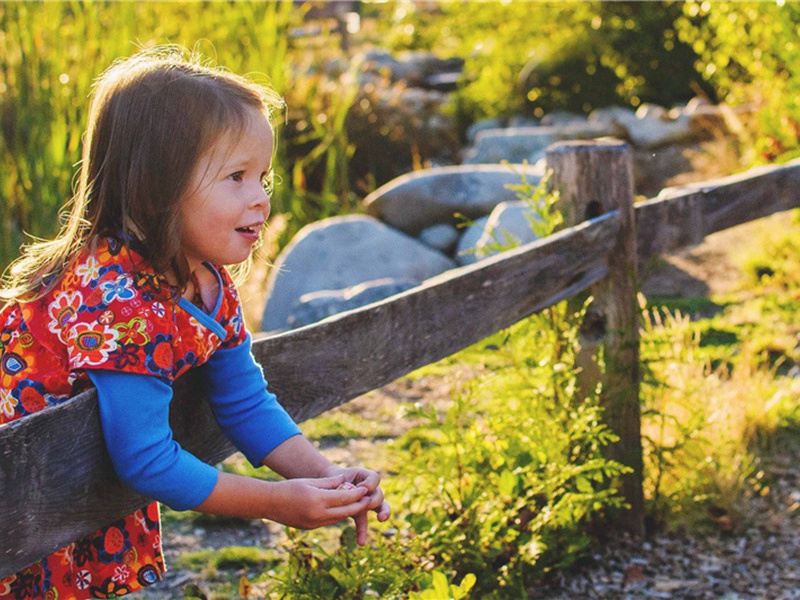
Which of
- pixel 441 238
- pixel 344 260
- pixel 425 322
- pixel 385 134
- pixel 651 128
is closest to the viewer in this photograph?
pixel 425 322

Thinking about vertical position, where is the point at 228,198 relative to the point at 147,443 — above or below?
above

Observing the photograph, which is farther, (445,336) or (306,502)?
(445,336)

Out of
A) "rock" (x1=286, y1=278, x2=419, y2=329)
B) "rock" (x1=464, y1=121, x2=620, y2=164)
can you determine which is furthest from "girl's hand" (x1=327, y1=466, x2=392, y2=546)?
"rock" (x1=464, y1=121, x2=620, y2=164)

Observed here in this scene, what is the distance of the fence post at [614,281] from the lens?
3240 mm

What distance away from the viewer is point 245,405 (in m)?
1.97

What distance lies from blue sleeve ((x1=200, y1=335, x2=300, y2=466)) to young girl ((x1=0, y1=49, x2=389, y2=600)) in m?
0.09

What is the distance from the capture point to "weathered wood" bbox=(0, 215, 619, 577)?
1.52m

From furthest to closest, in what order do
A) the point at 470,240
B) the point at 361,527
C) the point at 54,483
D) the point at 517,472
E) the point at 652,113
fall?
the point at 652,113
the point at 470,240
the point at 517,472
the point at 361,527
the point at 54,483

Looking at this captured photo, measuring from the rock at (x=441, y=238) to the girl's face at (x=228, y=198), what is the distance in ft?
19.8

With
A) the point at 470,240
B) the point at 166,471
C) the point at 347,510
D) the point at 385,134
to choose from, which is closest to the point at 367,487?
the point at 347,510

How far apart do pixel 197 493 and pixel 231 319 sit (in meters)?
0.39

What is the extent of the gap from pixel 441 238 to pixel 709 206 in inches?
163

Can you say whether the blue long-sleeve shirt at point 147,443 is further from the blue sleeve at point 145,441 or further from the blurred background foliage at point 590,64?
the blurred background foliage at point 590,64

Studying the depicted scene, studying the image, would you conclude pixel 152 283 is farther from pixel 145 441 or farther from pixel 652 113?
pixel 652 113
